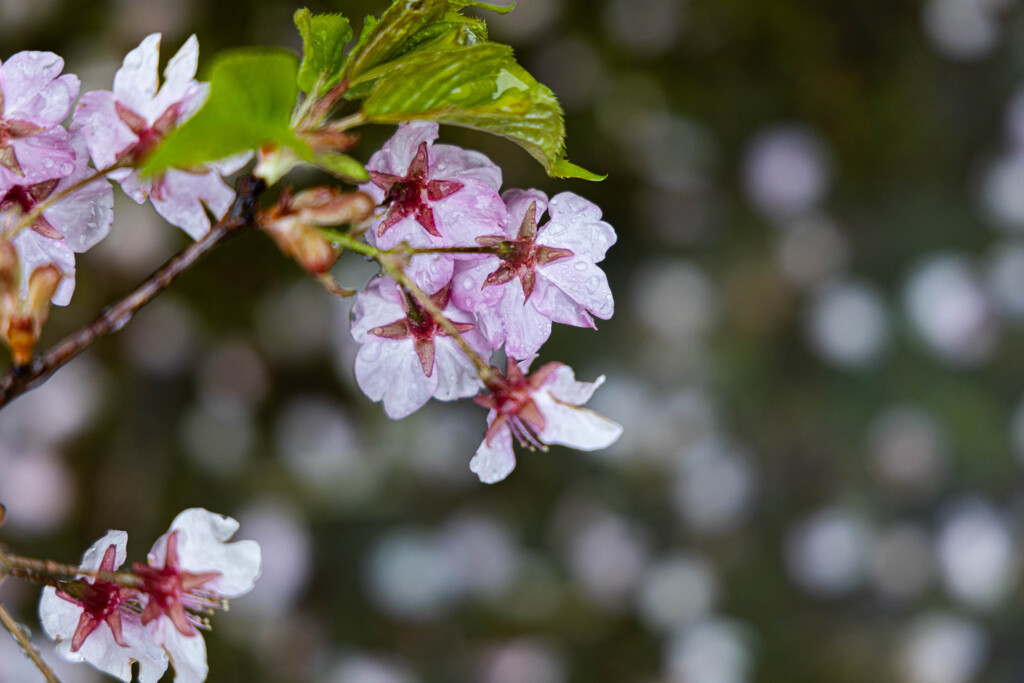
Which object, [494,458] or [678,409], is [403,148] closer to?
[494,458]

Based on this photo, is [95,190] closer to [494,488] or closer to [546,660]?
[494,488]

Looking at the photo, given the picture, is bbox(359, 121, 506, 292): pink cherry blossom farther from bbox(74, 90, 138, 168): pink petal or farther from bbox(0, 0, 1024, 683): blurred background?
bbox(0, 0, 1024, 683): blurred background

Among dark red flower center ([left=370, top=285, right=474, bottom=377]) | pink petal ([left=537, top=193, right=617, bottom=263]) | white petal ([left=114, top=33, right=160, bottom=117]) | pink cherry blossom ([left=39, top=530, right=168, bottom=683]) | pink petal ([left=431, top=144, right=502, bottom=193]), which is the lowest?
pink cherry blossom ([left=39, top=530, right=168, bottom=683])

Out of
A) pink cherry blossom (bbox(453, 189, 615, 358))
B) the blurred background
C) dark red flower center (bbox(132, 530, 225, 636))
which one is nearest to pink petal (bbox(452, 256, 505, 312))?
pink cherry blossom (bbox(453, 189, 615, 358))

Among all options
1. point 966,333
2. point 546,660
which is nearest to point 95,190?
point 546,660

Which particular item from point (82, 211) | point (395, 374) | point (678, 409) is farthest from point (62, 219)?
point (678, 409)

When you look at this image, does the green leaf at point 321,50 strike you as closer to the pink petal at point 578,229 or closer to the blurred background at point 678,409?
the pink petal at point 578,229
